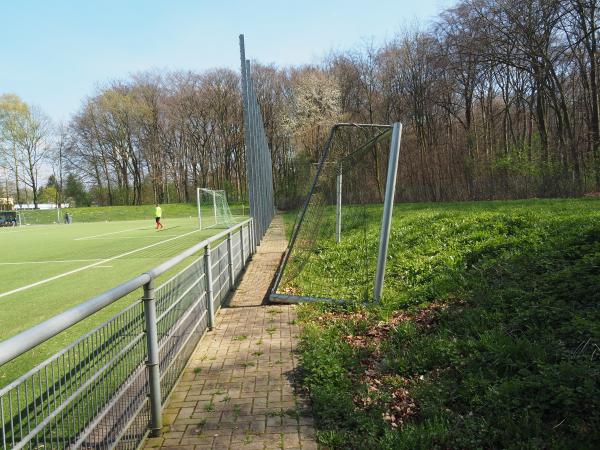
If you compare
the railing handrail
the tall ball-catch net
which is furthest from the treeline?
the railing handrail

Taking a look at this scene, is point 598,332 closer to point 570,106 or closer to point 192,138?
point 570,106

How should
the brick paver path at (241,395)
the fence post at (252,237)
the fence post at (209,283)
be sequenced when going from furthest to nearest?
the fence post at (252,237), the fence post at (209,283), the brick paver path at (241,395)

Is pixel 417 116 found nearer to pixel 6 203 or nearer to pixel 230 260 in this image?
pixel 230 260

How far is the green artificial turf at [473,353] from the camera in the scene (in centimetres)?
281

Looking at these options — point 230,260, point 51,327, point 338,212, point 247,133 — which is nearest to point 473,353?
point 51,327

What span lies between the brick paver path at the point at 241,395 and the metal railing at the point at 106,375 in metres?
0.18

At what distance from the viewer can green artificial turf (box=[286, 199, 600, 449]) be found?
9.23 ft

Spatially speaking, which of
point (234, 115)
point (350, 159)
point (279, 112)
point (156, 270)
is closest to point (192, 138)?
point (234, 115)

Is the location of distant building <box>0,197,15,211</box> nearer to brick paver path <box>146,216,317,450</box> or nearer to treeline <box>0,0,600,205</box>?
treeline <box>0,0,600,205</box>

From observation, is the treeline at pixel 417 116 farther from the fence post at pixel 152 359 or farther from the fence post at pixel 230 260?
the fence post at pixel 152 359

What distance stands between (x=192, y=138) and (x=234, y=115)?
6431 mm

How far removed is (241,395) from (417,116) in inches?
1297

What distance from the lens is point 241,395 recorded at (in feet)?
11.7

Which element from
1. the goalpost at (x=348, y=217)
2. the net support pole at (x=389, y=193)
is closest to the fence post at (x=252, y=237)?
the goalpost at (x=348, y=217)
